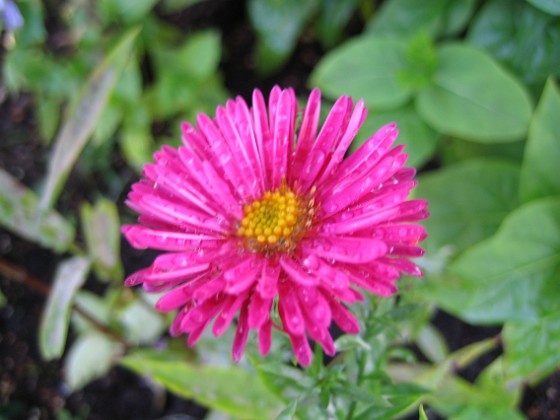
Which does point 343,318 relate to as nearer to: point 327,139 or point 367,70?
point 327,139

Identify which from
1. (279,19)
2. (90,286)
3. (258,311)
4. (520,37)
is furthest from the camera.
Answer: (90,286)

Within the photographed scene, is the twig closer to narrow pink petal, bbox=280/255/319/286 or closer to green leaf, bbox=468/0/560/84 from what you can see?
narrow pink petal, bbox=280/255/319/286

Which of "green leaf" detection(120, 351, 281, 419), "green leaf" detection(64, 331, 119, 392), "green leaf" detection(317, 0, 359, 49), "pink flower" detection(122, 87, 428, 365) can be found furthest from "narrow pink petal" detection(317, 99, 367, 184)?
"green leaf" detection(317, 0, 359, 49)

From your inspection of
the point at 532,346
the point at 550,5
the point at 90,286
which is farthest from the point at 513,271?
the point at 90,286

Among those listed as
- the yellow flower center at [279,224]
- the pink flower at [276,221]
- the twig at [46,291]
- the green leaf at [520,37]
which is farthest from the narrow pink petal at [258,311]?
the green leaf at [520,37]

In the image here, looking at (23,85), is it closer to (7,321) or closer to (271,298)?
(7,321)

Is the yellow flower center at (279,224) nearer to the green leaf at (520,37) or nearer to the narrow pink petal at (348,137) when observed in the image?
the narrow pink petal at (348,137)
